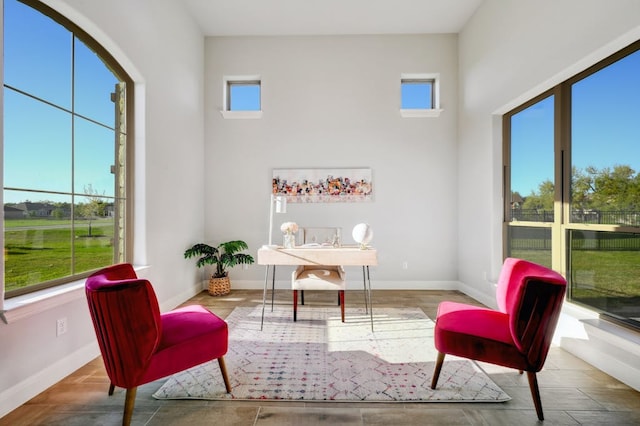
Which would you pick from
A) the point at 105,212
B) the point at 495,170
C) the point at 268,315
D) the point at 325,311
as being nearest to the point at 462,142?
the point at 495,170

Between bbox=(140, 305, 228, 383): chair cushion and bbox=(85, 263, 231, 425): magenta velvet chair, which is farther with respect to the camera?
bbox=(140, 305, 228, 383): chair cushion

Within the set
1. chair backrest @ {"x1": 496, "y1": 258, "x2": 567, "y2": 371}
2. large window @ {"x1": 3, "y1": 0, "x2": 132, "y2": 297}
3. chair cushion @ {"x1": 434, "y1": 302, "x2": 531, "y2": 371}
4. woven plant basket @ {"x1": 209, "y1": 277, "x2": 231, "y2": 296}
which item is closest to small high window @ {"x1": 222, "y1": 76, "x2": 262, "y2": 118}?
large window @ {"x1": 3, "y1": 0, "x2": 132, "y2": 297}

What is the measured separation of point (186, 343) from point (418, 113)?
406 cm

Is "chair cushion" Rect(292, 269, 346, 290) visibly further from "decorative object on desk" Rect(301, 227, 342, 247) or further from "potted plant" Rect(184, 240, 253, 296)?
"potted plant" Rect(184, 240, 253, 296)

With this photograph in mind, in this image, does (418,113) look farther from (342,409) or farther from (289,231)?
(342,409)

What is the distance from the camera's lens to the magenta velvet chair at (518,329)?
164cm

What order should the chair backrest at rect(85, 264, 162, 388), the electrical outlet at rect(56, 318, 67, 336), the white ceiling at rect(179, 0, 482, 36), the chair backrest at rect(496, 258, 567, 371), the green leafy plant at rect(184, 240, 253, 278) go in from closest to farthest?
the chair backrest at rect(85, 264, 162, 388)
the chair backrest at rect(496, 258, 567, 371)
the electrical outlet at rect(56, 318, 67, 336)
the white ceiling at rect(179, 0, 482, 36)
the green leafy plant at rect(184, 240, 253, 278)

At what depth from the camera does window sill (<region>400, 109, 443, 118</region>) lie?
444cm

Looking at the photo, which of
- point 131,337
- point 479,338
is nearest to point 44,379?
point 131,337

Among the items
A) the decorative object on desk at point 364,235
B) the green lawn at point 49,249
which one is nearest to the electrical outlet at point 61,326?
the green lawn at point 49,249

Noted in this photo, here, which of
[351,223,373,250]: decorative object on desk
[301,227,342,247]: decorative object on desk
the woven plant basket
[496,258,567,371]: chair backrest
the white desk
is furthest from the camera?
the woven plant basket

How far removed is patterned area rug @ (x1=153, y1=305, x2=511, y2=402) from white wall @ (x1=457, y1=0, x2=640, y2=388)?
3.20 ft

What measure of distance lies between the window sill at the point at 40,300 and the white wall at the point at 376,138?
2.44 metres

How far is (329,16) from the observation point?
407 cm
